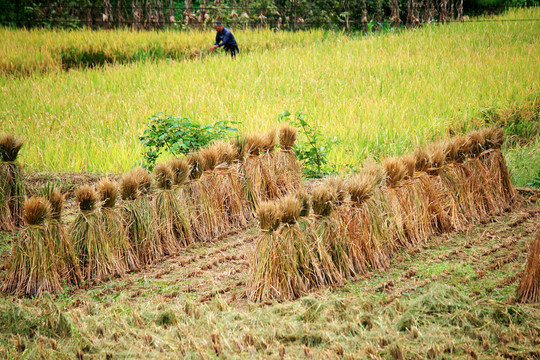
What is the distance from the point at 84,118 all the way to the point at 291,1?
33.9 ft

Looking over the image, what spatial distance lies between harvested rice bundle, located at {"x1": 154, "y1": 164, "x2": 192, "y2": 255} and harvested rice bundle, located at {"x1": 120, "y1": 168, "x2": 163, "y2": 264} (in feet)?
0.22

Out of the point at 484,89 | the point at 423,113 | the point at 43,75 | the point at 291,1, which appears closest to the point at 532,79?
the point at 484,89

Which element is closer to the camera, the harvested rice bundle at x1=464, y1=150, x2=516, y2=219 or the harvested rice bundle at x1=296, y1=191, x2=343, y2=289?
the harvested rice bundle at x1=296, y1=191, x2=343, y2=289

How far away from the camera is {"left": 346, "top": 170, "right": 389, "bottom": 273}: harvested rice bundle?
9.43 ft

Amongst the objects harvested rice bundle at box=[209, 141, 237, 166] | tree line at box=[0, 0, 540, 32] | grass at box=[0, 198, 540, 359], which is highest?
tree line at box=[0, 0, 540, 32]

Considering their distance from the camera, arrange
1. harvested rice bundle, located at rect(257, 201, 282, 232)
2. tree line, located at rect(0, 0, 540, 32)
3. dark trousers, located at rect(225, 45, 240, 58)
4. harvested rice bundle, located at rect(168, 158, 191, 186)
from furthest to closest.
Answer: tree line, located at rect(0, 0, 540, 32), dark trousers, located at rect(225, 45, 240, 58), harvested rice bundle, located at rect(168, 158, 191, 186), harvested rice bundle, located at rect(257, 201, 282, 232)

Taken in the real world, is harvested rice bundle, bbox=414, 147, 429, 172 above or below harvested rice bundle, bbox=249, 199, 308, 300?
above

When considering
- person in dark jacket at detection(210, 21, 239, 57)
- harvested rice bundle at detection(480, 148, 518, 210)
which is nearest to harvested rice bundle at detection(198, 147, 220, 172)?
harvested rice bundle at detection(480, 148, 518, 210)

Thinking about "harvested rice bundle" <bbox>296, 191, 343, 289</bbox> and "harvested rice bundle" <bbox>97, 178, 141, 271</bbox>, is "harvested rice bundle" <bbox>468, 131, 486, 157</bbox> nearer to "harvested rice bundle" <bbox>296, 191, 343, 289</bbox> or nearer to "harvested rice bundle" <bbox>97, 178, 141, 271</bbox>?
"harvested rice bundle" <bbox>296, 191, 343, 289</bbox>

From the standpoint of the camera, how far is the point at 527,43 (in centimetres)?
807

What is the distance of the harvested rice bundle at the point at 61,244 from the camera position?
2.74 meters

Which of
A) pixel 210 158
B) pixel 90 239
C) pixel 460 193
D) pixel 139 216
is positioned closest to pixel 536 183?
pixel 460 193

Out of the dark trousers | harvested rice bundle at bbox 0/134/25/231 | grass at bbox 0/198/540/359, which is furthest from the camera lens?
the dark trousers

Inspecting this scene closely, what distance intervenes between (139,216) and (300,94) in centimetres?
422
